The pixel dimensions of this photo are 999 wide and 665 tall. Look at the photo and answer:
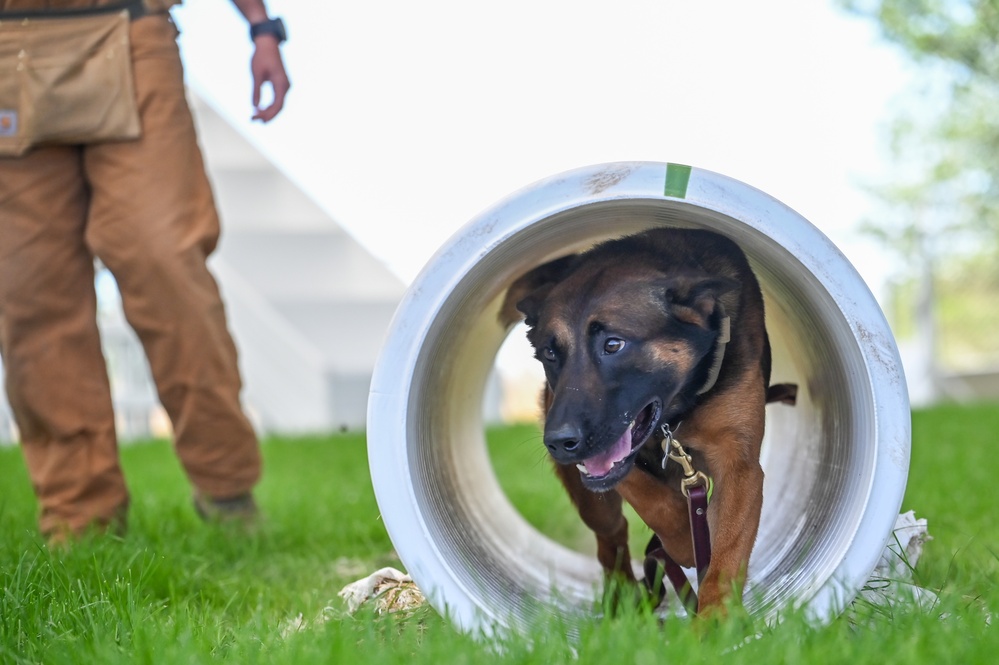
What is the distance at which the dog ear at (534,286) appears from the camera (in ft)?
8.79

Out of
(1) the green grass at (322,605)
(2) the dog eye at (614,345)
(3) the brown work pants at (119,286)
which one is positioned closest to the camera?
(1) the green grass at (322,605)

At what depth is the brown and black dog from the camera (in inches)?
88.6

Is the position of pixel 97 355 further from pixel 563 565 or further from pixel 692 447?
pixel 692 447

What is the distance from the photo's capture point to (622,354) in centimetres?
237

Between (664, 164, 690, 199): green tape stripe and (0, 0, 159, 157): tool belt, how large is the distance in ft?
6.19

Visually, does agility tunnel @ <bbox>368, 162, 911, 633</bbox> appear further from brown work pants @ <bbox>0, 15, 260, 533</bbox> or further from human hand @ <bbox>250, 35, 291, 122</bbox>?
human hand @ <bbox>250, 35, 291, 122</bbox>

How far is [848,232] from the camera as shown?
1969 centimetres

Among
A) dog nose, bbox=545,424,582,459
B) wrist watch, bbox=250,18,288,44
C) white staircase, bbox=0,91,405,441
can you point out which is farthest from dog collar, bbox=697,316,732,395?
white staircase, bbox=0,91,405,441

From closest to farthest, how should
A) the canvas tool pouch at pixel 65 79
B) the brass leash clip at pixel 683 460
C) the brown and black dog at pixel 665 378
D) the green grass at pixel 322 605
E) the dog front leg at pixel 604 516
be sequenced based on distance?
the green grass at pixel 322 605
the brown and black dog at pixel 665 378
the brass leash clip at pixel 683 460
the dog front leg at pixel 604 516
the canvas tool pouch at pixel 65 79

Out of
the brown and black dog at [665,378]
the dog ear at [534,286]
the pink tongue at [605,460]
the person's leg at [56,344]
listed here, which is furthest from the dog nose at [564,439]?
the person's leg at [56,344]

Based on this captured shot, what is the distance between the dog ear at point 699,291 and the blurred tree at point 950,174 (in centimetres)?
1063

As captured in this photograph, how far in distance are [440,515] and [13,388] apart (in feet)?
5.51

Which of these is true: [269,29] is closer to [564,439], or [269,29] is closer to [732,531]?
[564,439]

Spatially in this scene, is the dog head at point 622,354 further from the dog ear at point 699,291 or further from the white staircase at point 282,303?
the white staircase at point 282,303
